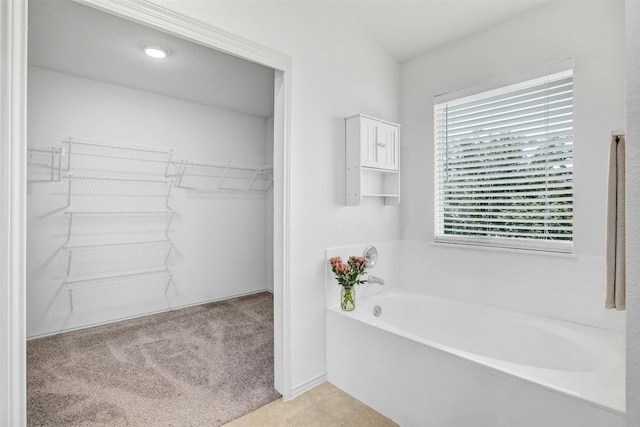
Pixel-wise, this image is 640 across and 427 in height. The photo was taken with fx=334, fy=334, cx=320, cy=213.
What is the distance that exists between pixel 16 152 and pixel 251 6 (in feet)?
4.54

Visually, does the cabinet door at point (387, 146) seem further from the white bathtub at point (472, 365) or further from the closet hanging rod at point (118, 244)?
the closet hanging rod at point (118, 244)

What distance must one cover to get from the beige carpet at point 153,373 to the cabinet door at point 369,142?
66.2 inches

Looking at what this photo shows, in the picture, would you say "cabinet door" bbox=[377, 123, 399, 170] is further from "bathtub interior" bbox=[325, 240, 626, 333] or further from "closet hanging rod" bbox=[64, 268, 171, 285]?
"closet hanging rod" bbox=[64, 268, 171, 285]

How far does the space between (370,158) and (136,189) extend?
255cm

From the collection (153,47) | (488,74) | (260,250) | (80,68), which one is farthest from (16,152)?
(260,250)

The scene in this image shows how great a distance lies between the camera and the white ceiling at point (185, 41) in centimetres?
222

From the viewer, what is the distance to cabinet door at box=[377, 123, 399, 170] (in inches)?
99.3

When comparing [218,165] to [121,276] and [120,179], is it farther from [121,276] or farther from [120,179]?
[121,276]

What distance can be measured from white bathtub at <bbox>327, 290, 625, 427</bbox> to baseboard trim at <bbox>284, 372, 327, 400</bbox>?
71mm

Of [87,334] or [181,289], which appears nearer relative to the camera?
[87,334]

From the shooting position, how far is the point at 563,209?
6.94 feet

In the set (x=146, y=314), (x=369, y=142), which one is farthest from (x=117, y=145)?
(x=369, y=142)

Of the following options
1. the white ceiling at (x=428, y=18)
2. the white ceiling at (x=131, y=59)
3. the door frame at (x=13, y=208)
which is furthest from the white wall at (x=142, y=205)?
the white ceiling at (x=428, y=18)

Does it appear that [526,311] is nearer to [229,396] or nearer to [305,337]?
[305,337]
